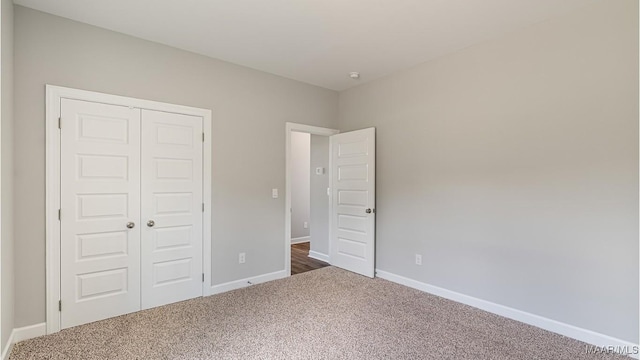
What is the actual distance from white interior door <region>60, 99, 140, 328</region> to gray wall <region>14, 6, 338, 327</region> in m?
0.17

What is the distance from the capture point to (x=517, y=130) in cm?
285

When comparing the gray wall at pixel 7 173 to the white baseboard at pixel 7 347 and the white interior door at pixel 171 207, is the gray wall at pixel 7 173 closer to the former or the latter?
the white baseboard at pixel 7 347

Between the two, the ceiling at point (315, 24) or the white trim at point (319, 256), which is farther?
the white trim at point (319, 256)

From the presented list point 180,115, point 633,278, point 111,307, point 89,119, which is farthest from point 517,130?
point 111,307

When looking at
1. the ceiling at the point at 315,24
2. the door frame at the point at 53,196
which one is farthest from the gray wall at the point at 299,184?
the door frame at the point at 53,196

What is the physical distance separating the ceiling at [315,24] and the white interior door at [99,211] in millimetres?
806

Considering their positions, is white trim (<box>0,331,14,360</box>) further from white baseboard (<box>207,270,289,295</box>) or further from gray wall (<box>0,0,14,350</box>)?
white baseboard (<box>207,270,289,295</box>)

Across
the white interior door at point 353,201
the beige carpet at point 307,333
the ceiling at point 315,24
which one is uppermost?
the ceiling at point 315,24

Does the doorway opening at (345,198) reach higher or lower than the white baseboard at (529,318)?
higher

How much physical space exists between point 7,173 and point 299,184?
4877 millimetres

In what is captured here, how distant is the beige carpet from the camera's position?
90.3 inches

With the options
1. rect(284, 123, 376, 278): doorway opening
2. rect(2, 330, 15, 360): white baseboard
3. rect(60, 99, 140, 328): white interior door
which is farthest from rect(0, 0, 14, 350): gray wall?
rect(284, 123, 376, 278): doorway opening

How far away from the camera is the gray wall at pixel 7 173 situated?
Result: 2115mm

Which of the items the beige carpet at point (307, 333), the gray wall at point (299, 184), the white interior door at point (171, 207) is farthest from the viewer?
the gray wall at point (299, 184)
